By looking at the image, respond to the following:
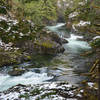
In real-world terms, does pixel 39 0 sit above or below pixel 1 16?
above

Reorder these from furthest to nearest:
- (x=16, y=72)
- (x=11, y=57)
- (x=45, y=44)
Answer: (x=45, y=44), (x=11, y=57), (x=16, y=72)

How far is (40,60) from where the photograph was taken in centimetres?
1402

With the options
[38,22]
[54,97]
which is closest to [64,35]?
[38,22]

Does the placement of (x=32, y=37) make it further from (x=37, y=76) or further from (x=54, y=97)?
(x=54, y=97)

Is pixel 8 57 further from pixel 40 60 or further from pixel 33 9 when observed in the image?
pixel 33 9

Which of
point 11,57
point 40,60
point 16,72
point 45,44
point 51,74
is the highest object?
point 45,44

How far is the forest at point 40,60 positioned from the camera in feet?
21.2

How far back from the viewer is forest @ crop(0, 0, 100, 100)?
21.2 feet

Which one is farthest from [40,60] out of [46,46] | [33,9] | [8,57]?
[33,9]

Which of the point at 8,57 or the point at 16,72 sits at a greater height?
the point at 8,57

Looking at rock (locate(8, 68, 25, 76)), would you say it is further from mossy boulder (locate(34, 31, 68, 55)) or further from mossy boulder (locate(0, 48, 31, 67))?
mossy boulder (locate(34, 31, 68, 55))

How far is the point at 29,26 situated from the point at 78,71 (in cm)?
823

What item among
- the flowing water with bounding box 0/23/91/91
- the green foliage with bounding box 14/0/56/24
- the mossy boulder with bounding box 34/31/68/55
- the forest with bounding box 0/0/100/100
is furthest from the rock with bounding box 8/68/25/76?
the green foliage with bounding box 14/0/56/24

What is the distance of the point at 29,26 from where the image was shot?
56.3 ft
